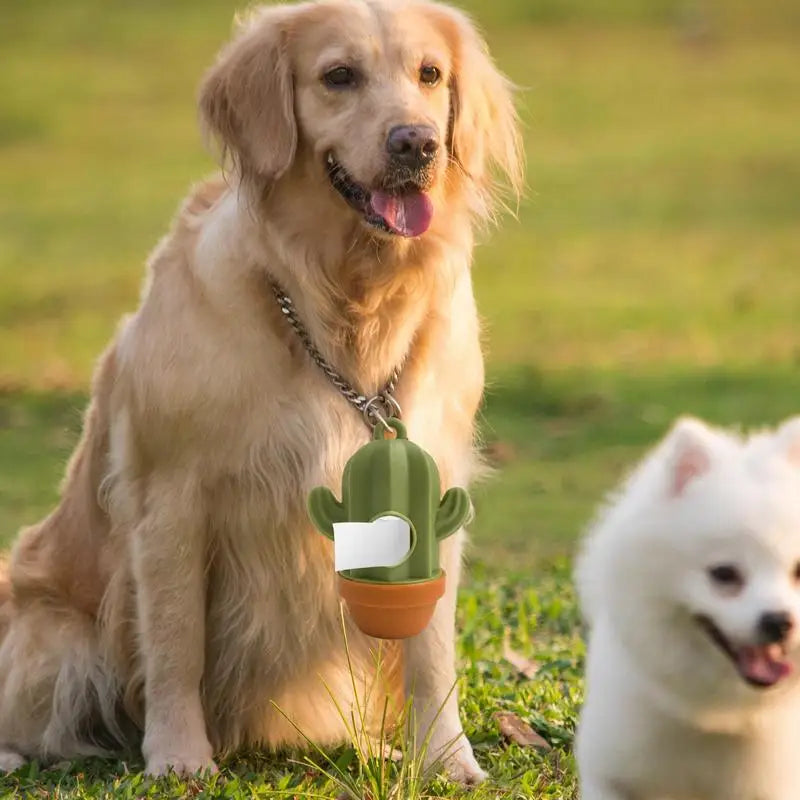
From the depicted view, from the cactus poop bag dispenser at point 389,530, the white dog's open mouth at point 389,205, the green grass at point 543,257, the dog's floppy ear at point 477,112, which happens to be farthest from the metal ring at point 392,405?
the green grass at point 543,257

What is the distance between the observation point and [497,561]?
8445mm

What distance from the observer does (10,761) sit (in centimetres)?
507

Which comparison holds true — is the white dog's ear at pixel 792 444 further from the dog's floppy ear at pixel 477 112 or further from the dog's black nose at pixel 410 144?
the dog's floppy ear at pixel 477 112

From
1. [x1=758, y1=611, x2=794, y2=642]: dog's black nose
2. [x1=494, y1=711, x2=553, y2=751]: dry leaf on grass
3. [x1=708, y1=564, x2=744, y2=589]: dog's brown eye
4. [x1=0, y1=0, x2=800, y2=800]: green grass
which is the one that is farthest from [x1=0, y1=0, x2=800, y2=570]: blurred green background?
[x1=758, y1=611, x2=794, y2=642]: dog's black nose

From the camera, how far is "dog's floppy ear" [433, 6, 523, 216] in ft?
15.7

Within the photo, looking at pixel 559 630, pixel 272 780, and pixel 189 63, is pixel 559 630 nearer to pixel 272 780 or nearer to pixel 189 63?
pixel 272 780

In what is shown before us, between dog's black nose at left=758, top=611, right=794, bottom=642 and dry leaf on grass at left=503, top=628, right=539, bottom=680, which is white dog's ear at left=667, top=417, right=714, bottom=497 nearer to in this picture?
dog's black nose at left=758, top=611, right=794, bottom=642

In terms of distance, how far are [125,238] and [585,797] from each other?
1562 cm

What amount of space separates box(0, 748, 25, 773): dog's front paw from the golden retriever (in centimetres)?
2

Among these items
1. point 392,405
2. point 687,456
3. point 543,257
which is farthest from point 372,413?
point 543,257

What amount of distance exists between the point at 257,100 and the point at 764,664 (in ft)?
7.05

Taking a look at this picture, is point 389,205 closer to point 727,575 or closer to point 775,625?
point 727,575

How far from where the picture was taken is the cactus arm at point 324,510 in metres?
3.96

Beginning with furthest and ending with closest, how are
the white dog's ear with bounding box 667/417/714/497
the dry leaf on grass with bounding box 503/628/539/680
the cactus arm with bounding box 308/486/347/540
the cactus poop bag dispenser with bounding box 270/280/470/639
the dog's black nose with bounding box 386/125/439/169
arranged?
the dry leaf on grass with bounding box 503/628/539/680 < the dog's black nose with bounding box 386/125/439/169 < the cactus arm with bounding box 308/486/347/540 < the cactus poop bag dispenser with bounding box 270/280/470/639 < the white dog's ear with bounding box 667/417/714/497
